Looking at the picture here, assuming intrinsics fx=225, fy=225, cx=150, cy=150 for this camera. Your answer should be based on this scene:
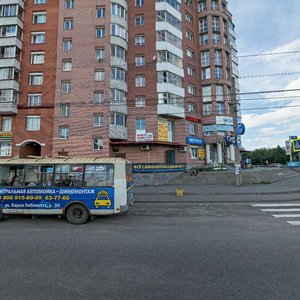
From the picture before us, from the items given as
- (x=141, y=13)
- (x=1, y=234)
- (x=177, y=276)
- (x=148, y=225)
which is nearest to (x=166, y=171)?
(x=148, y=225)

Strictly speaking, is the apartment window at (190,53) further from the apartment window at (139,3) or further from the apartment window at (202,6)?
the apartment window at (139,3)

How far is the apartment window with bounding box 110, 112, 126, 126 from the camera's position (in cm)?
2721

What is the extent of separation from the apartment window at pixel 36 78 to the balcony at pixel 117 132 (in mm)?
11129

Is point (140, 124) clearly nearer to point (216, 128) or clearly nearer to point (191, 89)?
point (191, 89)

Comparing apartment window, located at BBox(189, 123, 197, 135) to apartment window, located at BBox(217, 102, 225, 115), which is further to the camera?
apartment window, located at BBox(217, 102, 225, 115)

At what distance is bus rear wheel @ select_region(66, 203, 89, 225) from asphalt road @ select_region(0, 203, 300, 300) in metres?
0.43

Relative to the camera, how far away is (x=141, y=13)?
31141 mm

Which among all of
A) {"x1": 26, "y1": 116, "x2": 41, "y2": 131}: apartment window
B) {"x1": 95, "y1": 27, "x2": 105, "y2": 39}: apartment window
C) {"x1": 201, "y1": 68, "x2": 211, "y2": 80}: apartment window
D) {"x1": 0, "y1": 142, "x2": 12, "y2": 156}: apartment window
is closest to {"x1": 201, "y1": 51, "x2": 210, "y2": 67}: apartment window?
{"x1": 201, "y1": 68, "x2": 211, "y2": 80}: apartment window

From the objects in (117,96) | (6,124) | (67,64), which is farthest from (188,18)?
(6,124)

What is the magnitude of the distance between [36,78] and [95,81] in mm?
7897

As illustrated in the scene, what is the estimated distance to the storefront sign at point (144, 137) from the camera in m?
27.6

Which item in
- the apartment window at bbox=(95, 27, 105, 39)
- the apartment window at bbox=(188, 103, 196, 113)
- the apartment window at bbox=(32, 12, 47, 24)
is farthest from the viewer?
the apartment window at bbox=(188, 103, 196, 113)

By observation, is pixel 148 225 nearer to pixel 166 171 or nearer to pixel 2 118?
pixel 166 171

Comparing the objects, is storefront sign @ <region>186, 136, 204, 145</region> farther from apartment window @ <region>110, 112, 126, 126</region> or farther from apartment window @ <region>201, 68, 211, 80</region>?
apartment window @ <region>201, 68, 211, 80</region>
